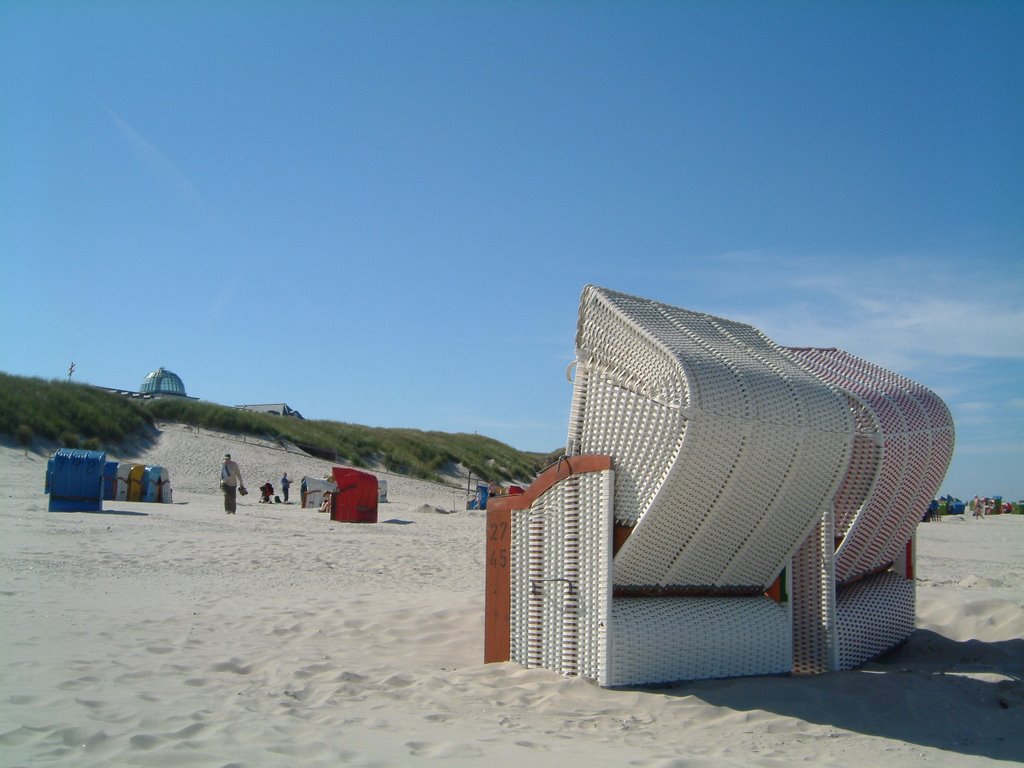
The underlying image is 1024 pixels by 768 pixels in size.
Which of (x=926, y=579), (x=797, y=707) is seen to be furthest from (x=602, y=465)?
(x=926, y=579)

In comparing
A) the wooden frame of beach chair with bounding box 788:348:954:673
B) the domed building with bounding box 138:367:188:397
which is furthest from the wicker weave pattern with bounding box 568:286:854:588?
the domed building with bounding box 138:367:188:397

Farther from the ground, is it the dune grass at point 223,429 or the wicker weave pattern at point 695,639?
the dune grass at point 223,429

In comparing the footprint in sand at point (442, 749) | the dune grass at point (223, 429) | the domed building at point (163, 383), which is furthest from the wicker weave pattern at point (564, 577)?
the domed building at point (163, 383)

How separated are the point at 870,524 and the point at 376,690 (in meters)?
3.77

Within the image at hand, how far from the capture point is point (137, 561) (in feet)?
33.8

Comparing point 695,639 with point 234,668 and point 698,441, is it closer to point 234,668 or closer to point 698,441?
point 698,441

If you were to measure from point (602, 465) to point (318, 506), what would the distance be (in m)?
21.3

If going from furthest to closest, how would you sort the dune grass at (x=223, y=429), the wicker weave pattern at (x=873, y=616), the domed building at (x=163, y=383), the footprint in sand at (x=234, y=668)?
1. the domed building at (x=163, y=383)
2. the dune grass at (x=223, y=429)
3. the wicker weave pattern at (x=873, y=616)
4. the footprint in sand at (x=234, y=668)

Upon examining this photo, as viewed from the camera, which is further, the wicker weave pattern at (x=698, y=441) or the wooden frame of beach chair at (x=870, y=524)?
the wooden frame of beach chair at (x=870, y=524)

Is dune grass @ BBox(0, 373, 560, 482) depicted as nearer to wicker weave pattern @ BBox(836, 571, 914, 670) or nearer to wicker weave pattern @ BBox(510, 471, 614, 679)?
wicker weave pattern @ BBox(510, 471, 614, 679)

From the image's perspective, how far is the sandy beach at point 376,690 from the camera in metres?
3.96

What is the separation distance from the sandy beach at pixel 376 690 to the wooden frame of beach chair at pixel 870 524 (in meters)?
0.40

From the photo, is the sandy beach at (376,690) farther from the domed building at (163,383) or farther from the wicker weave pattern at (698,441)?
the domed building at (163,383)

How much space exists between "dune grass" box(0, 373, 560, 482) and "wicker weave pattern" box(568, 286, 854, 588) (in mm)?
29926
